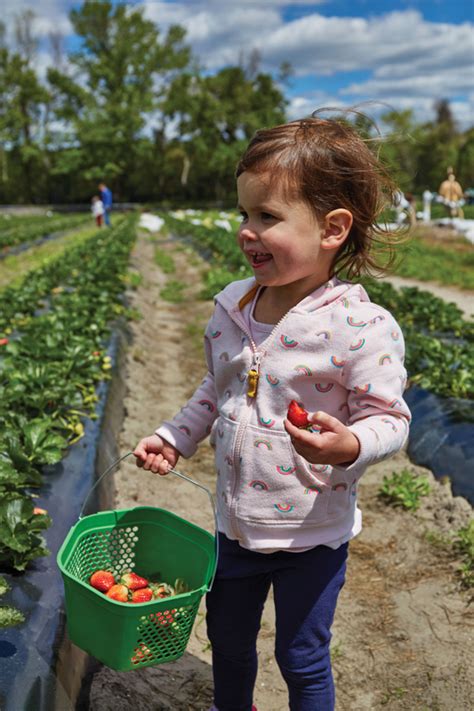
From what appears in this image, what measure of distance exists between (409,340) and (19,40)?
197 ft

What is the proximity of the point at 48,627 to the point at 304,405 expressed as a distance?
118cm

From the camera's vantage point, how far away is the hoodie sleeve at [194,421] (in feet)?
7.22

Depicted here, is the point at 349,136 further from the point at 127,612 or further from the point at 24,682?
the point at 24,682

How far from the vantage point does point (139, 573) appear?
2285 mm

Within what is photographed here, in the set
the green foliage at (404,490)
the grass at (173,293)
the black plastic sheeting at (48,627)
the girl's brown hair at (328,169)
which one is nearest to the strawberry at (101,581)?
the black plastic sheeting at (48,627)

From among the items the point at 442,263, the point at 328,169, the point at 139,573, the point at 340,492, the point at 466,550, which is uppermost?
the point at 328,169

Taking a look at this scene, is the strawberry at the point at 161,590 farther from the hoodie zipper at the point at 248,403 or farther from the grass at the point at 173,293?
the grass at the point at 173,293

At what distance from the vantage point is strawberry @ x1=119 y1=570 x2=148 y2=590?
210cm

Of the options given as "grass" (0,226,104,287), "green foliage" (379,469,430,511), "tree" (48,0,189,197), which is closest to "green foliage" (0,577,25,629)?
"green foliage" (379,469,430,511)

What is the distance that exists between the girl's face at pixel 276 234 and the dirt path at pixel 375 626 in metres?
1.56

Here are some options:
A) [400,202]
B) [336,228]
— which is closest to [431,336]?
[400,202]

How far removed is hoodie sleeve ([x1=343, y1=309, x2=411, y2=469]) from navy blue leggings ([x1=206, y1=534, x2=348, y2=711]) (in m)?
0.41

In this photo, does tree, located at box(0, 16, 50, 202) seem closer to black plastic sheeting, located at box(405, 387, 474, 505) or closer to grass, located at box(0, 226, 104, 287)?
grass, located at box(0, 226, 104, 287)

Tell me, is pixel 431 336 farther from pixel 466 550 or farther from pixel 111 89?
pixel 111 89
